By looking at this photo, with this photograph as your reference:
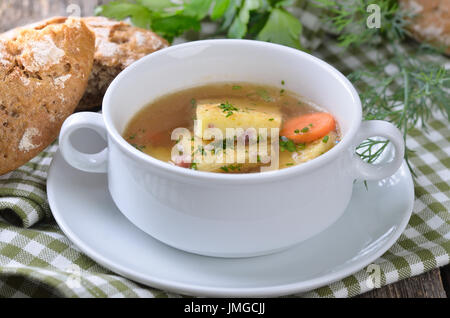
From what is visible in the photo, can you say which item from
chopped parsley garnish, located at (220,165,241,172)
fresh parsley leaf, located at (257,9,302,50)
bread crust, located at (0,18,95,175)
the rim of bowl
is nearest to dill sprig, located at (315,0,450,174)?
fresh parsley leaf, located at (257,9,302,50)

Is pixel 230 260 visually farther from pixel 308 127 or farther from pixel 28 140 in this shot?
pixel 28 140

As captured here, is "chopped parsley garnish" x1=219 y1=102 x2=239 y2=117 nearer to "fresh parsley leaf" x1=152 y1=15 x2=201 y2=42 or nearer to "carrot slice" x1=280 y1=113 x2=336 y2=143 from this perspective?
"carrot slice" x1=280 y1=113 x2=336 y2=143

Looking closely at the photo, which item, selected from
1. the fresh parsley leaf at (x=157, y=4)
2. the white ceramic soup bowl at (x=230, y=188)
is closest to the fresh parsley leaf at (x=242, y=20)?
the fresh parsley leaf at (x=157, y=4)

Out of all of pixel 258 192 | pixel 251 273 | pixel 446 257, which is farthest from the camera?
pixel 446 257

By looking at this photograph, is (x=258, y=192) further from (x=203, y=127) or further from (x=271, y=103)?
(x=271, y=103)

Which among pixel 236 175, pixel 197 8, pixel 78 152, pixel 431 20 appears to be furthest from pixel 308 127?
pixel 431 20

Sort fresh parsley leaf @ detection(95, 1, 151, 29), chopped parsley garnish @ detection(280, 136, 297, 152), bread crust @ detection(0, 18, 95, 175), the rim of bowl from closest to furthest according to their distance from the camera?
the rim of bowl, chopped parsley garnish @ detection(280, 136, 297, 152), bread crust @ detection(0, 18, 95, 175), fresh parsley leaf @ detection(95, 1, 151, 29)
